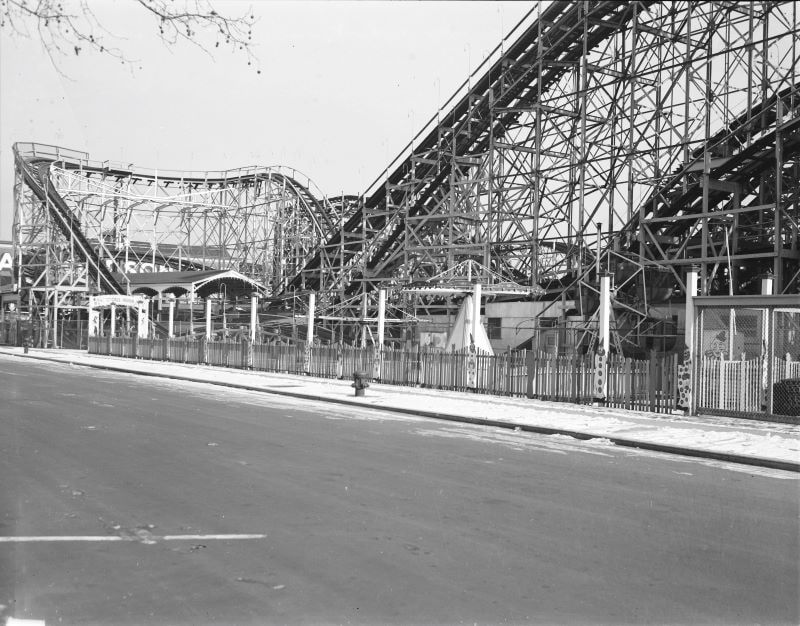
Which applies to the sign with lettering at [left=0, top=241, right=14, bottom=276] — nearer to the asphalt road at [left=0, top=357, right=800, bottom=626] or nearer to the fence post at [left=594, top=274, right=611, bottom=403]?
the fence post at [left=594, top=274, right=611, bottom=403]

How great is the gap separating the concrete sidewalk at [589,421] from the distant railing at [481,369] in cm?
54

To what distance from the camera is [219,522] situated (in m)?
7.45

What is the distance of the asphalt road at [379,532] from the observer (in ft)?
17.9

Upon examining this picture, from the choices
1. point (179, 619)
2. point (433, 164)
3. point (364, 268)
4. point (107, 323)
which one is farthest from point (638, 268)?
point (107, 323)

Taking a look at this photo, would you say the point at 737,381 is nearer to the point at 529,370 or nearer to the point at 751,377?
the point at 751,377

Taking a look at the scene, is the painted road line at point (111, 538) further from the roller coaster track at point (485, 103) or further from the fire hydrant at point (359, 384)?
the roller coaster track at point (485, 103)

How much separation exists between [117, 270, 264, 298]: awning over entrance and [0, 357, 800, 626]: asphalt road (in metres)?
36.8

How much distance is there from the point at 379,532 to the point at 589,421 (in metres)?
10.2

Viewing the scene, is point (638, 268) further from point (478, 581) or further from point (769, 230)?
point (478, 581)

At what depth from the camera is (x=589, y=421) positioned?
54.5 feet

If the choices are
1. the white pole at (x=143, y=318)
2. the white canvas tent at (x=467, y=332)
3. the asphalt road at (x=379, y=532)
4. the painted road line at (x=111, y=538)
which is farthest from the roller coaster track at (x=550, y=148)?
the painted road line at (x=111, y=538)

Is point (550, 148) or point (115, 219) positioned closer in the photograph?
point (550, 148)

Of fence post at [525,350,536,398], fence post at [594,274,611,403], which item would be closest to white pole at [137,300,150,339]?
fence post at [525,350,536,398]

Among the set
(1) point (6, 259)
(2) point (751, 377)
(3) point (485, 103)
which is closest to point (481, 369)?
(2) point (751, 377)
